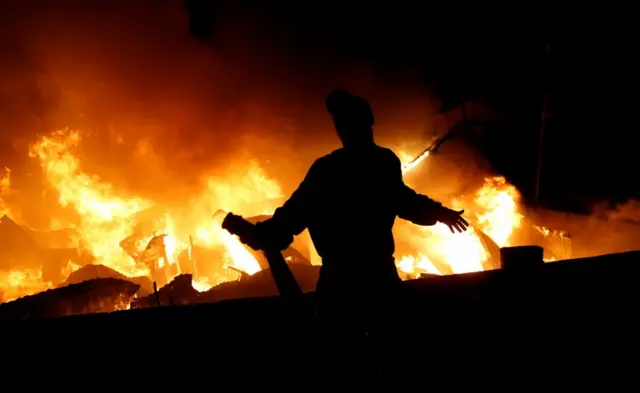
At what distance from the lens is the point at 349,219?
6.70 feet

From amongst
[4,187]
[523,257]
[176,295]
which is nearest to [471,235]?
[523,257]

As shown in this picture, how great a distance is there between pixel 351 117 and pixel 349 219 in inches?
20.4

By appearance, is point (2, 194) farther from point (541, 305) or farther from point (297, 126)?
point (541, 305)

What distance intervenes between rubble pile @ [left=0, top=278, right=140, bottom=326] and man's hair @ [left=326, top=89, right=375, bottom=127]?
26.5 ft

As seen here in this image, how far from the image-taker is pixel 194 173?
19.0 metres

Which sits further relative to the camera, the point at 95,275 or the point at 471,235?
the point at 95,275

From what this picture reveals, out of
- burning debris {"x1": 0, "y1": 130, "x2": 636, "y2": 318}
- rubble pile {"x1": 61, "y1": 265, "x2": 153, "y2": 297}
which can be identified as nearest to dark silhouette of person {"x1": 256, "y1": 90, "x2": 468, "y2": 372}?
burning debris {"x1": 0, "y1": 130, "x2": 636, "y2": 318}

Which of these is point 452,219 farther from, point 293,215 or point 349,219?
point 293,215

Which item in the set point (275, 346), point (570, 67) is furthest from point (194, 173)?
point (275, 346)

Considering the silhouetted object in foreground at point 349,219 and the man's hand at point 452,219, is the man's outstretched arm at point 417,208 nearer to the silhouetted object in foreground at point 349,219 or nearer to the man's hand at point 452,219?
the man's hand at point 452,219

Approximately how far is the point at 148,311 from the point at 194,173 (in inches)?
635

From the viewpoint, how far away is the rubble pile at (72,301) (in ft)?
25.8

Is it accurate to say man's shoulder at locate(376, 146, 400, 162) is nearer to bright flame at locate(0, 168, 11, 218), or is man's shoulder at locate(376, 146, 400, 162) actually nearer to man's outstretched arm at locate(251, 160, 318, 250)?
man's outstretched arm at locate(251, 160, 318, 250)

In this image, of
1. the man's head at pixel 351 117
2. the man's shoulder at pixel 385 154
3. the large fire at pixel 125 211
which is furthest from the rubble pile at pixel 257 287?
the man's head at pixel 351 117
